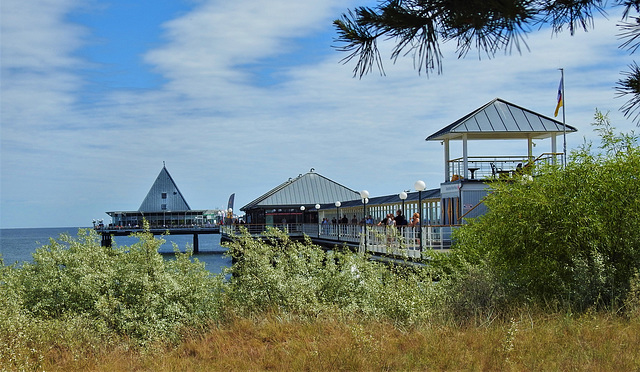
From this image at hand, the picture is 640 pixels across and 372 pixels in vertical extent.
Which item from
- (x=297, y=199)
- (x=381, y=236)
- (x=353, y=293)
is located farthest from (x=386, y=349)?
(x=297, y=199)

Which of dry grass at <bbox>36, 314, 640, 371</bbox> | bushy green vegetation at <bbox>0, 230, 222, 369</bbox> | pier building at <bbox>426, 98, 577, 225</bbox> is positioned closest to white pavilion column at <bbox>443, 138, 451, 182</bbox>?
pier building at <bbox>426, 98, 577, 225</bbox>

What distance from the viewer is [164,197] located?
116 meters

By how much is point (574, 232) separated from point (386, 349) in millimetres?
4507

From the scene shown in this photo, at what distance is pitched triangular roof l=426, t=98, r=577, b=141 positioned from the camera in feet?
92.5

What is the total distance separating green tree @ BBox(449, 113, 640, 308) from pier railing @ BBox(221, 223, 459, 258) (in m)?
2.01

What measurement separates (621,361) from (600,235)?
386cm

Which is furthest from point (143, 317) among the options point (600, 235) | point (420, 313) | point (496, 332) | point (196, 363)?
point (600, 235)

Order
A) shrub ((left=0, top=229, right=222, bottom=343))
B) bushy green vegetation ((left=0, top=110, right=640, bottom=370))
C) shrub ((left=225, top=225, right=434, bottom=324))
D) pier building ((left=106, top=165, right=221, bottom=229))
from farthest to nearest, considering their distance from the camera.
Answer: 1. pier building ((left=106, top=165, right=221, bottom=229))
2. shrub ((left=225, top=225, right=434, bottom=324))
3. shrub ((left=0, top=229, right=222, bottom=343))
4. bushy green vegetation ((left=0, top=110, right=640, bottom=370))

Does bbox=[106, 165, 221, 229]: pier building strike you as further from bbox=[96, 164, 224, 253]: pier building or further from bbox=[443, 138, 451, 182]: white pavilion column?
bbox=[443, 138, 451, 182]: white pavilion column

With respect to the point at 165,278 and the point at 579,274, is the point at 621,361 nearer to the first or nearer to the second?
the point at 579,274

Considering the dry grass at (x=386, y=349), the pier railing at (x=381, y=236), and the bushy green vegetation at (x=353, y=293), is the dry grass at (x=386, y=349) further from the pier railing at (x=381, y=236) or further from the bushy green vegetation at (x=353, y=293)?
the pier railing at (x=381, y=236)

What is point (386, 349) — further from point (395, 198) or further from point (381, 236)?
point (395, 198)

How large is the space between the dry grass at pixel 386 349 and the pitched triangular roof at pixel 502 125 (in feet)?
64.8

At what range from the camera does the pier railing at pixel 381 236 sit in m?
14.2
